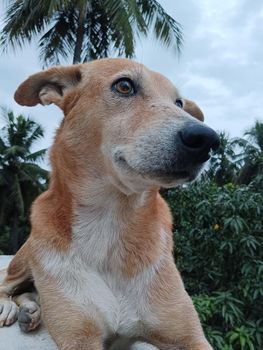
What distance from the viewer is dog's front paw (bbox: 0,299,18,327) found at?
2.88m

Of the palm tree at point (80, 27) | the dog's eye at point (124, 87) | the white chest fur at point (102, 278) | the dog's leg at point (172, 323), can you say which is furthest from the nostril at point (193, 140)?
the palm tree at point (80, 27)

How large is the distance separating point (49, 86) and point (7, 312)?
56.2 inches

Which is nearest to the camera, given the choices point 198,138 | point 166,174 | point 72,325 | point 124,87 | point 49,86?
point 198,138

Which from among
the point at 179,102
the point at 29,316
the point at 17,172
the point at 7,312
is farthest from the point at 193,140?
the point at 17,172

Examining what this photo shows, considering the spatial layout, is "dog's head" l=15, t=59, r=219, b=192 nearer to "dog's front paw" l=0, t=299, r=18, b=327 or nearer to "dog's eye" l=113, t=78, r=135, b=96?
"dog's eye" l=113, t=78, r=135, b=96

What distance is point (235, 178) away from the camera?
96.5 feet

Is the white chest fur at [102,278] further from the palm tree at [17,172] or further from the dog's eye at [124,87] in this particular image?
the palm tree at [17,172]

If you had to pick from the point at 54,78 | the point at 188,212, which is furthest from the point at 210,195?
the point at 54,78

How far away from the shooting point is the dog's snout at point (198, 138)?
79.3 inches

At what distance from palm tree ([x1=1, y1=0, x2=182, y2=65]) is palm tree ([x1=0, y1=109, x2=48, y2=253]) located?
417 inches

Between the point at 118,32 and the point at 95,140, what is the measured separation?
49.7 ft

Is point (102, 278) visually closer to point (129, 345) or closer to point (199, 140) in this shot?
point (129, 345)

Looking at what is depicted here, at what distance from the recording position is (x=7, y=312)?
2928mm

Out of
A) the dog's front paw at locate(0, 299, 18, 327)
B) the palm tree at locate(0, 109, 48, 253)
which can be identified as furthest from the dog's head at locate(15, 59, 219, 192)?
the palm tree at locate(0, 109, 48, 253)
